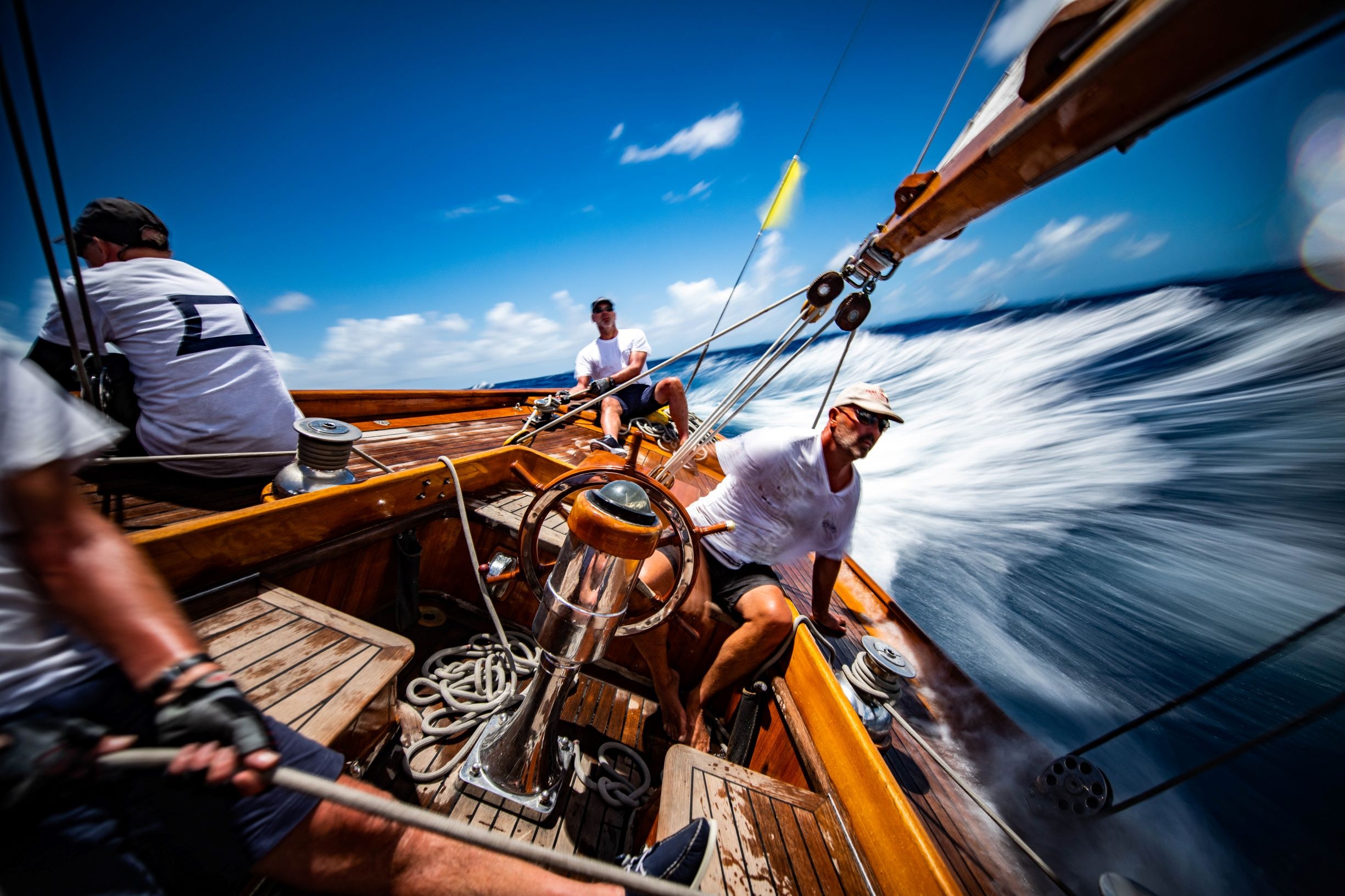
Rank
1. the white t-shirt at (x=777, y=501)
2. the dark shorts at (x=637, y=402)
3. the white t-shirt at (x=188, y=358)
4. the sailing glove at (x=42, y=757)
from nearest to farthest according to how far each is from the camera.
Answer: the sailing glove at (x=42, y=757) → the white t-shirt at (x=188, y=358) → the white t-shirt at (x=777, y=501) → the dark shorts at (x=637, y=402)

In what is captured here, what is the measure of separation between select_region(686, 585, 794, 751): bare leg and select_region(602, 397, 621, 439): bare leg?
1.99 meters

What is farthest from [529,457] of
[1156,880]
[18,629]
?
[1156,880]

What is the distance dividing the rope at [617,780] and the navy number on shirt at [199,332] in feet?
6.67

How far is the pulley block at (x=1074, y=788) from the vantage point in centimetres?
152

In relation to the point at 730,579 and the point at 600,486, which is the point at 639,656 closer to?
the point at 730,579

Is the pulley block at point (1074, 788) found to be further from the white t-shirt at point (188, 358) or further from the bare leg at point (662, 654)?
the white t-shirt at point (188, 358)

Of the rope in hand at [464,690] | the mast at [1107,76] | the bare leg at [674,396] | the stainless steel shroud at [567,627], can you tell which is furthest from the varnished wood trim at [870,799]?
the bare leg at [674,396]

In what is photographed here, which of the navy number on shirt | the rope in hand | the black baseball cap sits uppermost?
the black baseball cap

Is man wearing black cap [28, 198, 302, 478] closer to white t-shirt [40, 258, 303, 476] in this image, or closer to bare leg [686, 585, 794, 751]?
white t-shirt [40, 258, 303, 476]

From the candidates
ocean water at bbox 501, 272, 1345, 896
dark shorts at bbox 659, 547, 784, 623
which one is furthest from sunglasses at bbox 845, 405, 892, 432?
ocean water at bbox 501, 272, 1345, 896

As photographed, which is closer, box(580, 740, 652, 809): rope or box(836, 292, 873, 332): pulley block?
box(580, 740, 652, 809): rope

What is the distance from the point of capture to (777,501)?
6.91 feet

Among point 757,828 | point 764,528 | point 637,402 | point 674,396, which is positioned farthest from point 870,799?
point 637,402

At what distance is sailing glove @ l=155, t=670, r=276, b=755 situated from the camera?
65 cm
